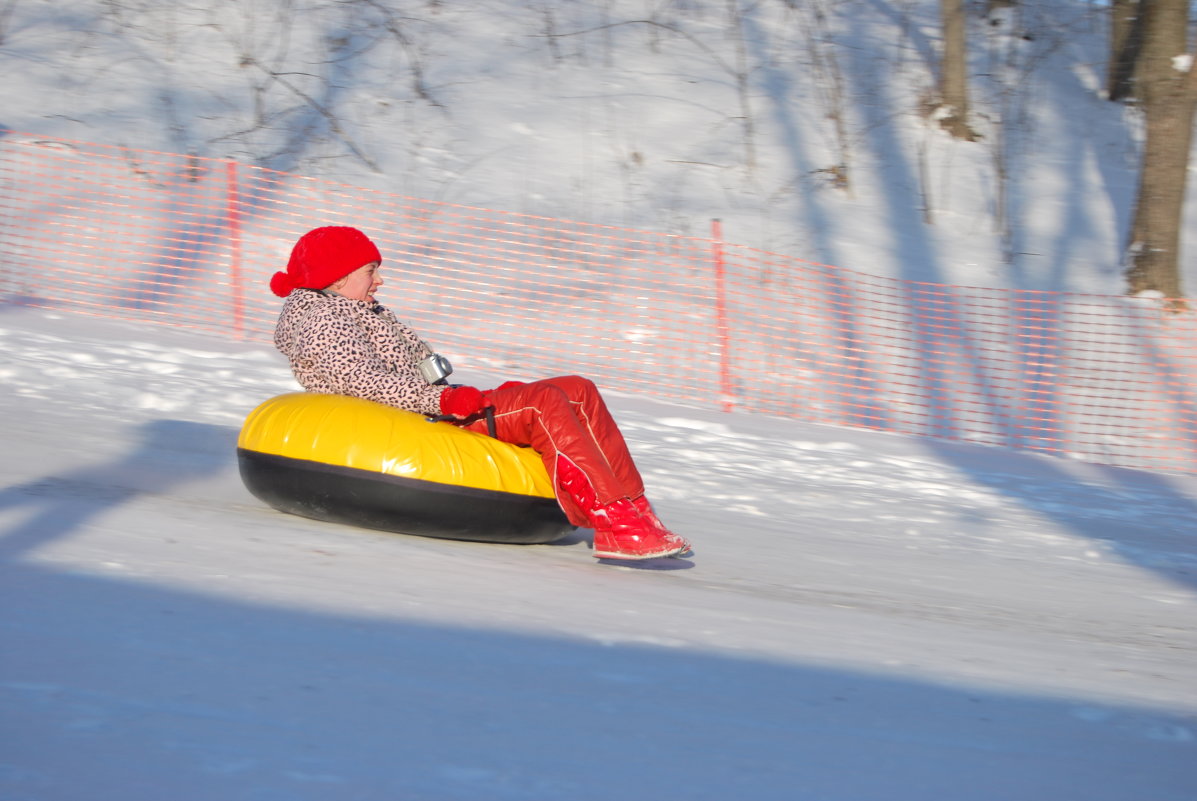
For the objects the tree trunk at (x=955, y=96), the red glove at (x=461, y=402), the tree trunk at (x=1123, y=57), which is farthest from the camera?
→ the tree trunk at (x=1123, y=57)

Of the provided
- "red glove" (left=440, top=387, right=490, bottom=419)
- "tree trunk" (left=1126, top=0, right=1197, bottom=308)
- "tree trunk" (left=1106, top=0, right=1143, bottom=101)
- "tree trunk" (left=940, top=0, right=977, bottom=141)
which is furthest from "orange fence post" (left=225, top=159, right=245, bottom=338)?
"tree trunk" (left=1106, top=0, right=1143, bottom=101)

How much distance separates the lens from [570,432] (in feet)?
14.3

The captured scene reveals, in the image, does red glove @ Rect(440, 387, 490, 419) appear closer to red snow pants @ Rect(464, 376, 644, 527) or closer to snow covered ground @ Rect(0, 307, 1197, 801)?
red snow pants @ Rect(464, 376, 644, 527)

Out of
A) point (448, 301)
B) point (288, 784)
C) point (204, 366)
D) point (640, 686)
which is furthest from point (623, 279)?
point (288, 784)

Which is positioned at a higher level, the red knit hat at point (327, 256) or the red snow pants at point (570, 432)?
the red knit hat at point (327, 256)

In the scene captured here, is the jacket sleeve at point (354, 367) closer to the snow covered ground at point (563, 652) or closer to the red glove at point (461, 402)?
the red glove at point (461, 402)

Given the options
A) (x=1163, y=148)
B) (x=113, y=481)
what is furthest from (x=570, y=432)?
(x=1163, y=148)

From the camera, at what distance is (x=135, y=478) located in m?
5.20

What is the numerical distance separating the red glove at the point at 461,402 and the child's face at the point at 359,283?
21.5 inches

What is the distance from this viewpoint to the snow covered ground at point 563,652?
2342 millimetres

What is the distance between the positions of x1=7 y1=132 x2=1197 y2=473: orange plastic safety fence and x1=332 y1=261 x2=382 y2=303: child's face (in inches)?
179

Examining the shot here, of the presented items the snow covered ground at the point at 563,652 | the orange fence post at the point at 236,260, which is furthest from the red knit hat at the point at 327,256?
the orange fence post at the point at 236,260

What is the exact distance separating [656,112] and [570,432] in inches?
446

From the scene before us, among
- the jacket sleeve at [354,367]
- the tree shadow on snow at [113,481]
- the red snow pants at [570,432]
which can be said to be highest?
the jacket sleeve at [354,367]
